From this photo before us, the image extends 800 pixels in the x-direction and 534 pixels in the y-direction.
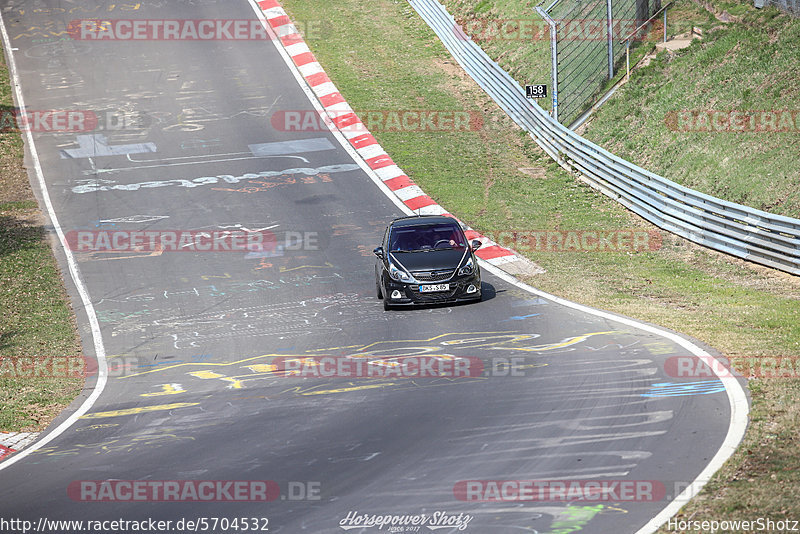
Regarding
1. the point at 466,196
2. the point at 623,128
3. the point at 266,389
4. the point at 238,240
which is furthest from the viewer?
the point at 623,128

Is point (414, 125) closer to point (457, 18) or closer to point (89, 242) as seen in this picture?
point (457, 18)

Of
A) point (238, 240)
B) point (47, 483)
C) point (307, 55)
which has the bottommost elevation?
point (47, 483)

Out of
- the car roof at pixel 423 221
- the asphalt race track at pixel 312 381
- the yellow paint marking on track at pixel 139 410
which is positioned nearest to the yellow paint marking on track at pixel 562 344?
the asphalt race track at pixel 312 381

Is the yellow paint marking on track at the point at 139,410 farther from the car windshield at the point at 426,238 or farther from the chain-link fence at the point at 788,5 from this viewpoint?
the chain-link fence at the point at 788,5

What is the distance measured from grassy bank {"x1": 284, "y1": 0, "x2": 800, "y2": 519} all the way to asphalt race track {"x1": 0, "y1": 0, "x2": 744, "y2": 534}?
27.2 inches

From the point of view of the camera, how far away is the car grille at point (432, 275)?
16688 mm

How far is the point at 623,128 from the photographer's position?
2653 centimetres

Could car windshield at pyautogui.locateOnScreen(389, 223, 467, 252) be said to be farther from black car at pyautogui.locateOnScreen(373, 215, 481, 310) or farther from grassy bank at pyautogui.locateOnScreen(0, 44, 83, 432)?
grassy bank at pyautogui.locateOnScreen(0, 44, 83, 432)

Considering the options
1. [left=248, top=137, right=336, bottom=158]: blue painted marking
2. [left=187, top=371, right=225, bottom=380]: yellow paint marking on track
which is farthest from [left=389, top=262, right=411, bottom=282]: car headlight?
[left=248, top=137, right=336, bottom=158]: blue painted marking

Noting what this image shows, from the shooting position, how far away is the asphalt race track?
9.17m

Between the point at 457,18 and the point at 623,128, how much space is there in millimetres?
13480

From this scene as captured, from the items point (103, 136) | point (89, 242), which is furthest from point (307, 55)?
point (89, 242)

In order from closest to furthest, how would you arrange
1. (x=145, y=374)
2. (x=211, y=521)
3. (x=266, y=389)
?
(x=211, y=521), (x=266, y=389), (x=145, y=374)

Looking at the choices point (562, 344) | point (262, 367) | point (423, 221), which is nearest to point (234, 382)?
point (262, 367)
